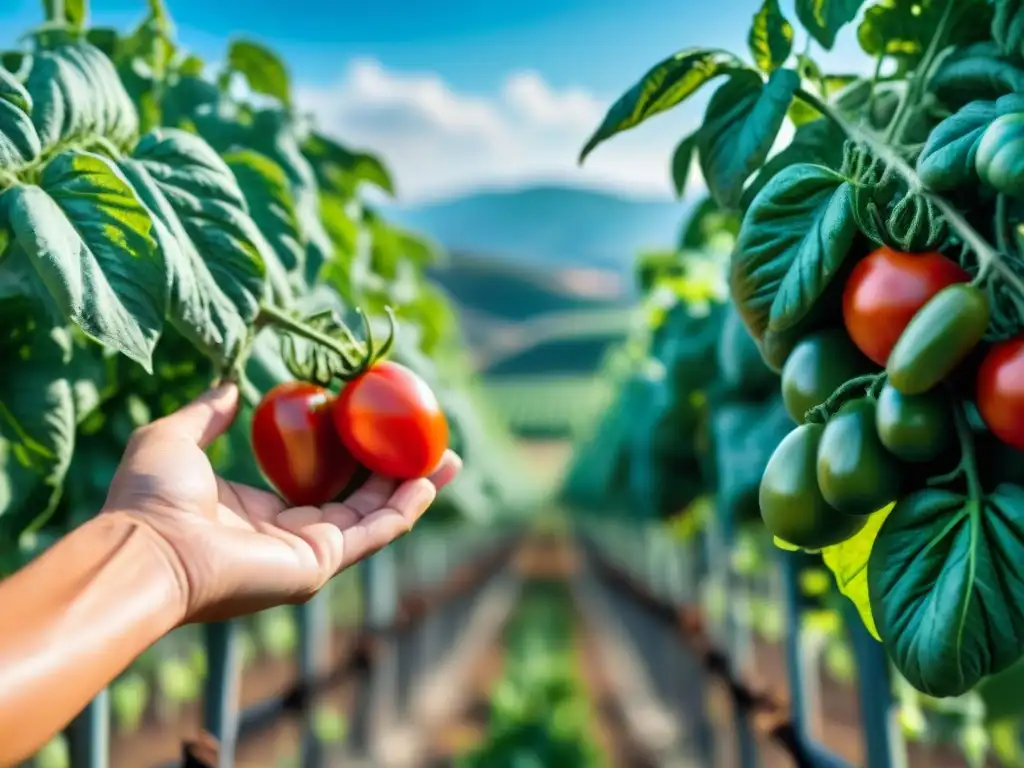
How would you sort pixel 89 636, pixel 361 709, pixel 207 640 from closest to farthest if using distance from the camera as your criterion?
pixel 89 636 → pixel 207 640 → pixel 361 709

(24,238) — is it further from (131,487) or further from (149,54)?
(149,54)

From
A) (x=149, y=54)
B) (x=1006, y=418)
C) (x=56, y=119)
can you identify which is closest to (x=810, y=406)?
(x=1006, y=418)

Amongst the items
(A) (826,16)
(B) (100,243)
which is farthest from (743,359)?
(B) (100,243)

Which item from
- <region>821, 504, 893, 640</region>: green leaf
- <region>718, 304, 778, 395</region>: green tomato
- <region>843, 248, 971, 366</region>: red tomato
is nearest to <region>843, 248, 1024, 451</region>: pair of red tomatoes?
<region>843, 248, 971, 366</region>: red tomato

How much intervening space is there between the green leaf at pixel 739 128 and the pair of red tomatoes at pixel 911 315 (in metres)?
0.19

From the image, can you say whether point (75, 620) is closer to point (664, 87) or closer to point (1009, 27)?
point (664, 87)

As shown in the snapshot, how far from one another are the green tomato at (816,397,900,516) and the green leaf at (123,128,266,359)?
20.5 inches

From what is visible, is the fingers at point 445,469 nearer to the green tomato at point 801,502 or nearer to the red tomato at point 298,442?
the red tomato at point 298,442

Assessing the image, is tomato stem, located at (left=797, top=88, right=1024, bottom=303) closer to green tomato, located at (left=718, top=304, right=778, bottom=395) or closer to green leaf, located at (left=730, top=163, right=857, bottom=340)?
green leaf, located at (left=730, top=163, right=857, bottom=340)

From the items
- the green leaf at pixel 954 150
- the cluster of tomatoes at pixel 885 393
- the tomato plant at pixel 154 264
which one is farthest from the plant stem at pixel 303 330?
the green leaf at pixel 954 150

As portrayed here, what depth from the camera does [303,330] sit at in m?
1.02

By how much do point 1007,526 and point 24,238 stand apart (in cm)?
72

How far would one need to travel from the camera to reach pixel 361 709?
4.69 m

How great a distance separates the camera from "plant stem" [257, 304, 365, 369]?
1014 mm
